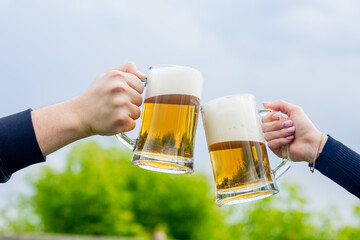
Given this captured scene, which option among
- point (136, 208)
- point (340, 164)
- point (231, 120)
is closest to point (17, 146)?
point (231, 120)

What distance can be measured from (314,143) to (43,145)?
1284mm

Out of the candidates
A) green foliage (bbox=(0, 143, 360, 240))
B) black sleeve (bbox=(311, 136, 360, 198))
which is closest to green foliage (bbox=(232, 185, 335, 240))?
green foliage (bbox=(0, 143, 360, 240))

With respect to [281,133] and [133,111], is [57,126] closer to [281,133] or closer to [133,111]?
[133,111]

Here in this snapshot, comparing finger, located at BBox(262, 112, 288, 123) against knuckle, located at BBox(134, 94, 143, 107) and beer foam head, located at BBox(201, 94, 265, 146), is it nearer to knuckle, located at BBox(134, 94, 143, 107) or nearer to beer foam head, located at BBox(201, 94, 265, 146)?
beer foam head, located at BBox(201, 94, 265, 146)

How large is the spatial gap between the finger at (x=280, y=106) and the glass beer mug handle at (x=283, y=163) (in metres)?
0.11

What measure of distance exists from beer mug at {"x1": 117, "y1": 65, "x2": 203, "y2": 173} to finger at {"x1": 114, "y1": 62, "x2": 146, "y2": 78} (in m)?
0.05

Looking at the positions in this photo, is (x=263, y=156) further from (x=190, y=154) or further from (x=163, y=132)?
(x=163, y=132)

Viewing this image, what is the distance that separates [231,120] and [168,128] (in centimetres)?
30

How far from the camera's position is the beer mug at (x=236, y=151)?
1.73m

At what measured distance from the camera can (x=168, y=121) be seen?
163 cm

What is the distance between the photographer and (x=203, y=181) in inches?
816

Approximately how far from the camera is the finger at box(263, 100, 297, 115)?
80.3 inches

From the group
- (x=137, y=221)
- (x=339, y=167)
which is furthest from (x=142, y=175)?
(x=339, y=167)

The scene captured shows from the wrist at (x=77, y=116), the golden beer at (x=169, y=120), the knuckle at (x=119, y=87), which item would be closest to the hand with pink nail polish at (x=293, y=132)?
the golden beer at (x=169, y=120)
